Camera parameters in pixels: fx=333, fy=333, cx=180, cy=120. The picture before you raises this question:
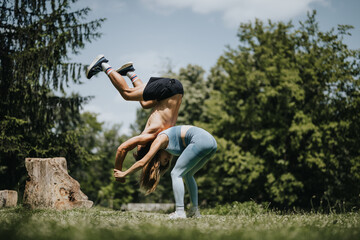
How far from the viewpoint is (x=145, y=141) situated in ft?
15.8

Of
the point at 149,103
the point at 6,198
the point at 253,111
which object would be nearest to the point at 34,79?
the point at 6,198

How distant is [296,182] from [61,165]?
42.2 feet

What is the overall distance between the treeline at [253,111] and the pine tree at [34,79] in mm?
36

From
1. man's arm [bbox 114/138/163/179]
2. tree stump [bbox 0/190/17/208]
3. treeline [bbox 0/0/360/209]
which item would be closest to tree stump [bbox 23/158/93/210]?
tree stump [bbox 0/190/17/208]

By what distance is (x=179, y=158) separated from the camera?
4.62 metres

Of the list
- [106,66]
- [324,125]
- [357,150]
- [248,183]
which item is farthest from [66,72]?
[357,150]

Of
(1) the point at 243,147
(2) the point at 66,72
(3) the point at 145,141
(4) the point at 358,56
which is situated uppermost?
(4) the point at 358,56

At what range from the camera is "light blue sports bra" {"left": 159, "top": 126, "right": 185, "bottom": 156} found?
478 cm

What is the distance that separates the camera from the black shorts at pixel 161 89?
498 cm

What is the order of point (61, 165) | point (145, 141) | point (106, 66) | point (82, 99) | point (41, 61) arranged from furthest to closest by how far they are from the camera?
point (82, 99) < point (41, 61) < point (61, 165) < point (106, 66) < point (145, 141)

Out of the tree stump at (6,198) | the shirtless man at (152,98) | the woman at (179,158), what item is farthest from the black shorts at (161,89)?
the tree stump at (6,198)

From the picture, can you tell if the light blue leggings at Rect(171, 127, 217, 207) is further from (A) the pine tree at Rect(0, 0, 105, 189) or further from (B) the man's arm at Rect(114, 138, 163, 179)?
(A) the pine tree at Rect(0, 0, 105, 189)

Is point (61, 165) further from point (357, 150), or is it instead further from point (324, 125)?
point (357, 150)

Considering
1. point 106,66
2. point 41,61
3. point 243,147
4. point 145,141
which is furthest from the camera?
point 243,147
